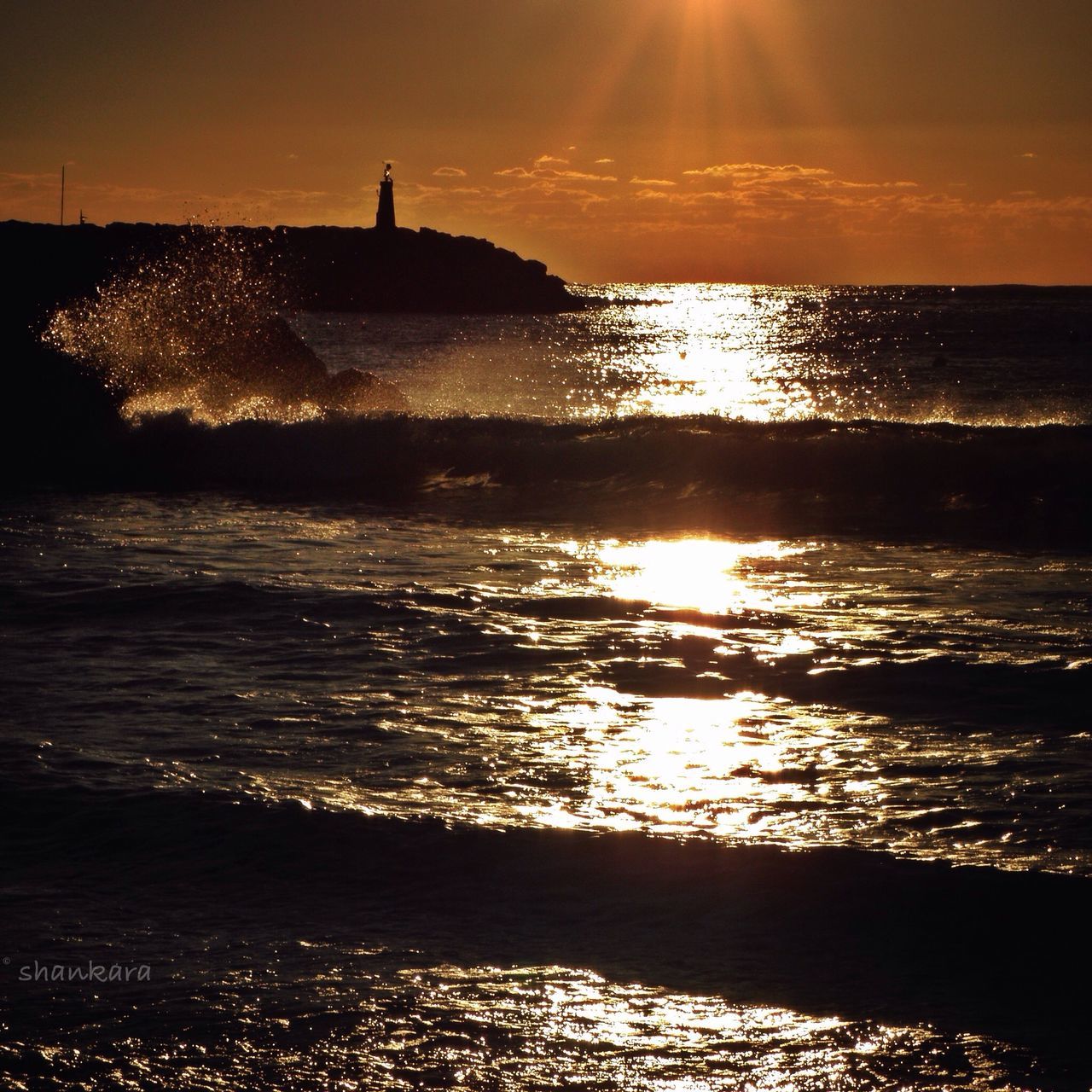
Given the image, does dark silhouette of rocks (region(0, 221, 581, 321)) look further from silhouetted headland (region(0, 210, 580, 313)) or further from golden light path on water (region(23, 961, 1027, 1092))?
golden light path on water (region(23, 961, 1027, 1092))

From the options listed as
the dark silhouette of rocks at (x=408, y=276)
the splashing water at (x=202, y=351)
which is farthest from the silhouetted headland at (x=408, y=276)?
the splashing water at (x=202, y=351)

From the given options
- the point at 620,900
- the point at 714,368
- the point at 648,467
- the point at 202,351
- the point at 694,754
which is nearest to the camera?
the point at 620,900

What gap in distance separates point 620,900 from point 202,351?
85.9ft

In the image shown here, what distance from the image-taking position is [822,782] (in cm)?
666

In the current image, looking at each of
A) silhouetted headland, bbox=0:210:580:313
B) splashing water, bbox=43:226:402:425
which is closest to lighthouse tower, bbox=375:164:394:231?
silhouetted headland, bbox=0:210:580:313

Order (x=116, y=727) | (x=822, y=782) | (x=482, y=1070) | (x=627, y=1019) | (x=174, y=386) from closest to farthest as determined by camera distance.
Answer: (x=482, y=1070), (x=627, y=1019), (x=822, y=782), (x=116, y=727), (x=174, y=386)

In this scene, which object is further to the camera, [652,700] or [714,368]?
[714,368]

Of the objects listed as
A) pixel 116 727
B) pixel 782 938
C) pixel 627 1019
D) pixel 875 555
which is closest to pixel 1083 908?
pixel 782 938

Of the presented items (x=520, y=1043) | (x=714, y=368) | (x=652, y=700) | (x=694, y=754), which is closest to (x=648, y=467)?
(x=652, y=700)

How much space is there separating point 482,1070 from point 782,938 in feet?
4.88

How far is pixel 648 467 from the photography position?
2166cm

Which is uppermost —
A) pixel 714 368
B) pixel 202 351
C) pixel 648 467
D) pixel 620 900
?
pixel 714 368

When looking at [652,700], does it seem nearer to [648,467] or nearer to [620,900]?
[620,900]

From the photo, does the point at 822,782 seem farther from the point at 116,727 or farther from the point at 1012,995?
the point at 116,727
